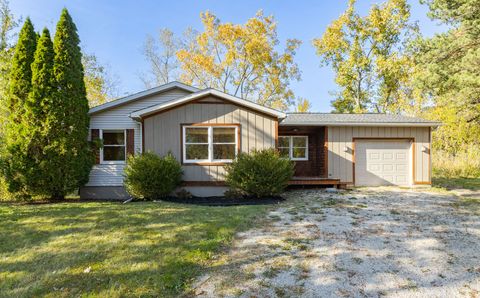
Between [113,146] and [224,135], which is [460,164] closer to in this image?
[224,135]

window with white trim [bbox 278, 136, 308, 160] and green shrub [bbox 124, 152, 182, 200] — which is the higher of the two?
window with white trim [bbox 278, 136, 308, 160]

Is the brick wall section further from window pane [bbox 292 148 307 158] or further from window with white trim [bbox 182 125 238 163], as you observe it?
window with white trim [bbox 182 125 238 163]

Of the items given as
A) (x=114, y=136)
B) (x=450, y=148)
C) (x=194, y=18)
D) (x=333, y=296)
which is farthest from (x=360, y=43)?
(x=333, y=296)

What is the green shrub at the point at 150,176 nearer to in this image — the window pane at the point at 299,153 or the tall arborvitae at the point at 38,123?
Result: the tall arborvitae at the point at 38,123

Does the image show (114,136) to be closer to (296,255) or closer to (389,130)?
(296,255)

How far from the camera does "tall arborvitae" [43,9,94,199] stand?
859cm

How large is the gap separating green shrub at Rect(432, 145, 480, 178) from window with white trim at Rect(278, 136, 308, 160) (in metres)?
8.54

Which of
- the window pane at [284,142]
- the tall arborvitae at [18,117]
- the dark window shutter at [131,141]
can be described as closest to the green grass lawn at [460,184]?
the window pane at [284,142]

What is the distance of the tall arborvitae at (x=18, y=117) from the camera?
8312mm

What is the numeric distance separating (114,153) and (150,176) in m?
3.21

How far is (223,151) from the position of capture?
31.3 feet

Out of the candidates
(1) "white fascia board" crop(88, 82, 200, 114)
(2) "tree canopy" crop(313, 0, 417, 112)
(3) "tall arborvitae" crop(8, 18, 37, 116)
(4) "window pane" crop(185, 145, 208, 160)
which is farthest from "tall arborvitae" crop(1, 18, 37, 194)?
(2) "tree canopy" crop(313, 0, 417, 112)

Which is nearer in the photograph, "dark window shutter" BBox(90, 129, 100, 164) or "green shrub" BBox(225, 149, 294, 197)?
"green shrub" BBox(225, 149, 294, 197)

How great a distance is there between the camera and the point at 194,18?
2422 cm
